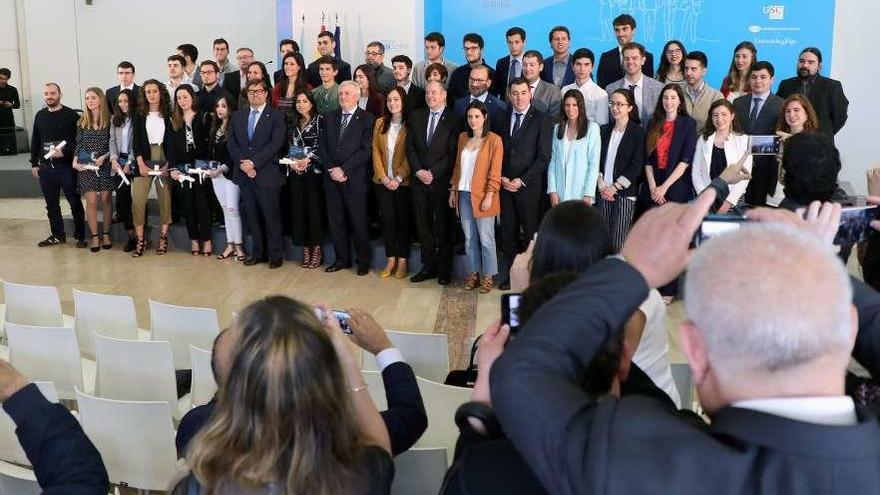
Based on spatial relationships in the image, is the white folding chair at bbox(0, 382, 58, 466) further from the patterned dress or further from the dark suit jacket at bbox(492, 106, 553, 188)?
the patterned dress

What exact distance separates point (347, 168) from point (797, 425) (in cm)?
642

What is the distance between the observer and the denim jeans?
6898mm

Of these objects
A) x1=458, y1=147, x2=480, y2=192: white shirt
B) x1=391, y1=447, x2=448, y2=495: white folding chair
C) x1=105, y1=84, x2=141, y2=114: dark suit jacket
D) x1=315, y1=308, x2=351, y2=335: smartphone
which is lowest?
x1=391, y1=447, x2=448, y2=495: white folding chair

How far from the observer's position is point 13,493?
2.22m

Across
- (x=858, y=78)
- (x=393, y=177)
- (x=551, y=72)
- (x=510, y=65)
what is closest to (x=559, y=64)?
(x=551, y=72)

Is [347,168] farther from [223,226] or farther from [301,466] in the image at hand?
[301,466]

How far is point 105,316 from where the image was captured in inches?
185

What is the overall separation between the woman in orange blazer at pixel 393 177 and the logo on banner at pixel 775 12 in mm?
4585

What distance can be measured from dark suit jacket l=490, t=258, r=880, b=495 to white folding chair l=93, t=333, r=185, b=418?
8.85ft

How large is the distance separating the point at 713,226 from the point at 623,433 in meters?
0.45

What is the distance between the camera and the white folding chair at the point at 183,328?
432cm

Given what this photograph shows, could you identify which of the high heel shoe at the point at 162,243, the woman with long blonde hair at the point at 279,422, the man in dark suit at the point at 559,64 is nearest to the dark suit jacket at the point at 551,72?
the man in dark suit at the point at 559,64

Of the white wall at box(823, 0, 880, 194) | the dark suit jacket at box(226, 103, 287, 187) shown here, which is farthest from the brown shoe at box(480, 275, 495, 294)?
the white wall at box(823, 0, 880, 194)

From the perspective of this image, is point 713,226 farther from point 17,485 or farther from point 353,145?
point 353,145
